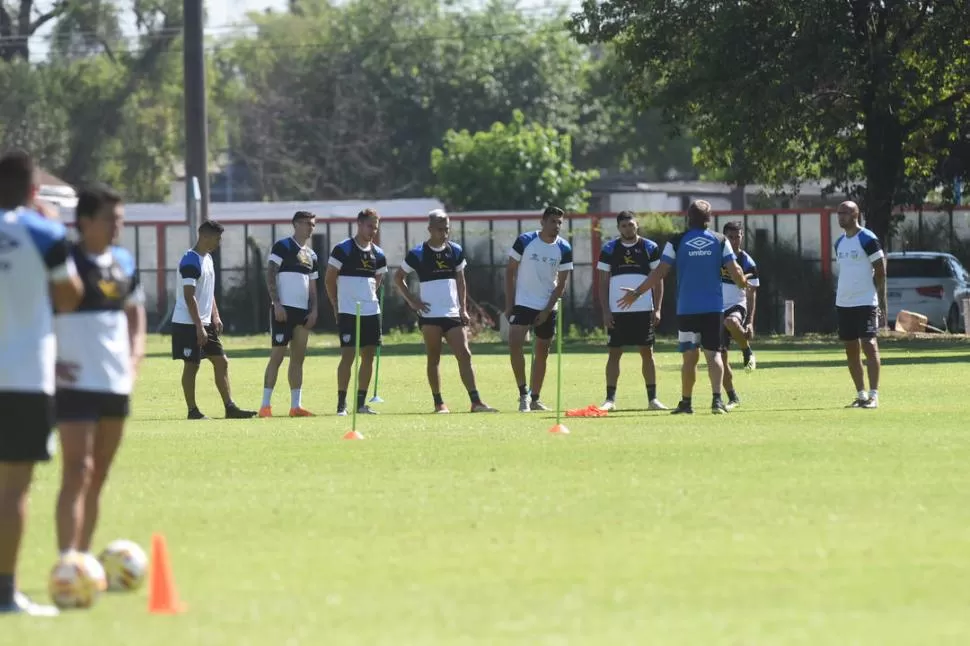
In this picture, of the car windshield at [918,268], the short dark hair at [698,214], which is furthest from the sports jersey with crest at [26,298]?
the car windshield at [918,268]

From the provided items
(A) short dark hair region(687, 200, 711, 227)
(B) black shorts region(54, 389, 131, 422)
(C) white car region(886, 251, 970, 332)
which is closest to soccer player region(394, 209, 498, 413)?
(A) short dark hair region(687, 200, 711, 227)

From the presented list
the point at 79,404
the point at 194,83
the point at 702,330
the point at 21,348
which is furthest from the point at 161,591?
the point at 194,83

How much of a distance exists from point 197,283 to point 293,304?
1.18 m

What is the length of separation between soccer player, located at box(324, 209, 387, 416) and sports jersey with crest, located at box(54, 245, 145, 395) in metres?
11.0

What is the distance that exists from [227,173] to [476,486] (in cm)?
10188

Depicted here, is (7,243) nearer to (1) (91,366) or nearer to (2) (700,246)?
(1) (91,366)

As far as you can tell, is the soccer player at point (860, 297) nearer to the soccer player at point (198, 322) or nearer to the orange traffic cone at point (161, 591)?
the soccer player at point (198, 322)

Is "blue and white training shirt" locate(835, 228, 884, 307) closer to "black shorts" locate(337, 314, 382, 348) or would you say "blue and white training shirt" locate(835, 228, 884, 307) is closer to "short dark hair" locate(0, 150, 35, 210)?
"black shorts" locate(337, 314, 382, 348)

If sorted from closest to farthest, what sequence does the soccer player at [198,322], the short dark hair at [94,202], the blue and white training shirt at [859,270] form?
1. the short dark hair at [94,202]
2. the soccer player at [198,322]
3. the blue and white training shirt at [859,270]

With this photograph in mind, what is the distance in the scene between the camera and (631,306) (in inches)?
806

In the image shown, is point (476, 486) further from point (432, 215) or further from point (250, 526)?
point (432, 215)

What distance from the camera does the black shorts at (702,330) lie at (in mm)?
19062

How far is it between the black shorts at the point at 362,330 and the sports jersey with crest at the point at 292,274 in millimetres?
454

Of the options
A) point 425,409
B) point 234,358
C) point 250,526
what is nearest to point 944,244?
point 234,358
